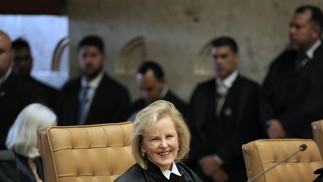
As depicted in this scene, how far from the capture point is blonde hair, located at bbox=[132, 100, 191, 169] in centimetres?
405

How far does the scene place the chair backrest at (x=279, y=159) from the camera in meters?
4.60

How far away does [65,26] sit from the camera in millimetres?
8469

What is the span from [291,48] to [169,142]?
3033 millimetres

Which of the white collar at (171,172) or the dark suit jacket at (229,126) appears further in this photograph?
the dark suit jacket at (229,126)

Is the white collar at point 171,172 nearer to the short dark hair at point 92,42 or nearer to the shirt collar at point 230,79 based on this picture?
the shirt collar at point 230,79

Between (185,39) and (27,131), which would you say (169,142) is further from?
(185,39)

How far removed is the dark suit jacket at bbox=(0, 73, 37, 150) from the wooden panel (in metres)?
1.40

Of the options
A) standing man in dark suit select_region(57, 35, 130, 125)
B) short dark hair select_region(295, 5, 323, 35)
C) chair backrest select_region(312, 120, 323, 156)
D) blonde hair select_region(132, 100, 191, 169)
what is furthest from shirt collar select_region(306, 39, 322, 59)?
blonde hair select_region(132, 100, 191, 169)

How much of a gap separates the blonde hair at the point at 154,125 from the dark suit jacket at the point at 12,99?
210 centimetres

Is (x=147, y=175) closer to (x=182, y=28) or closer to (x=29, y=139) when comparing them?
(x=29, y=139)

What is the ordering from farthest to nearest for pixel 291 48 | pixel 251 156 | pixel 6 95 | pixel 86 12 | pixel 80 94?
pixel 86 12
pixel 80 94
pixel 291 48
pixel 6 95
pixel 251 156

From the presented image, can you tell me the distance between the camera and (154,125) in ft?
13.3

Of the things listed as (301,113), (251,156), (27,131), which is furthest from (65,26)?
(251,156)

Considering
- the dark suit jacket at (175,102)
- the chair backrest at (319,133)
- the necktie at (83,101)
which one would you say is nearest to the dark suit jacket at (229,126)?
the dark suit jacket at (175,102)
